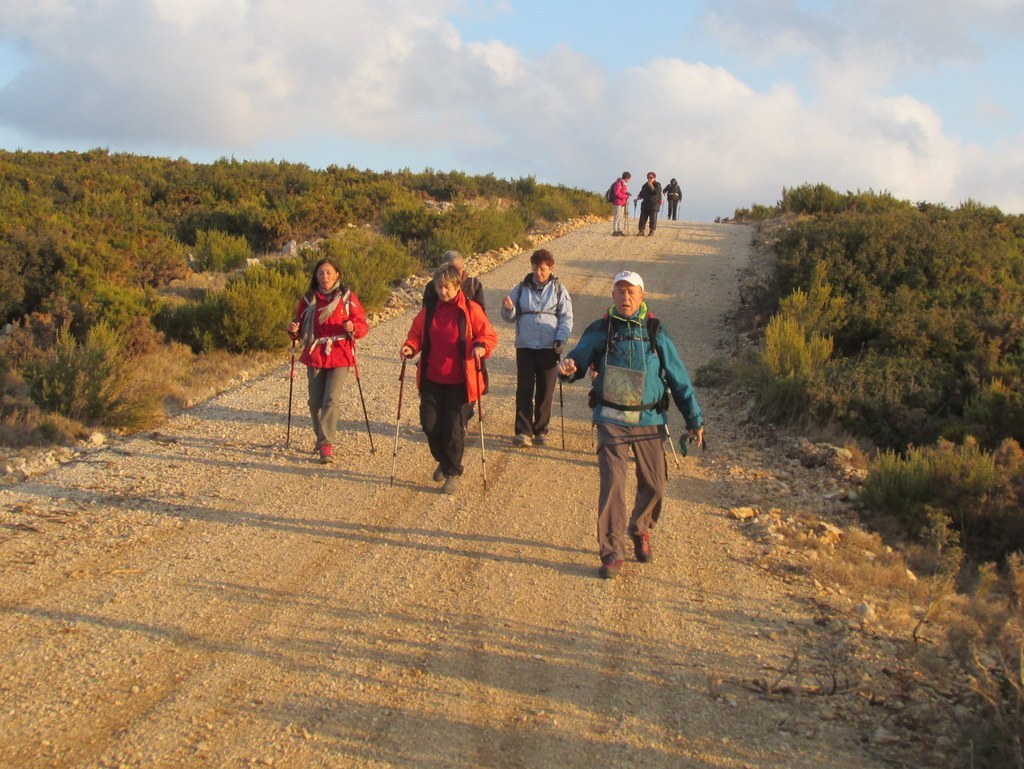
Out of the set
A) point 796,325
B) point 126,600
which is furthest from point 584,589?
point 796,325

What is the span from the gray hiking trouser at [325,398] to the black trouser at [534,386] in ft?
5.82

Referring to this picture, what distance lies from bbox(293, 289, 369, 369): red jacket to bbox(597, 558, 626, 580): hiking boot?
373 centimetres

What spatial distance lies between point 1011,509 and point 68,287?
1325 centimetres

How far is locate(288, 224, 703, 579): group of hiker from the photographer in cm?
632

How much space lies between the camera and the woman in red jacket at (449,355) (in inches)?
308

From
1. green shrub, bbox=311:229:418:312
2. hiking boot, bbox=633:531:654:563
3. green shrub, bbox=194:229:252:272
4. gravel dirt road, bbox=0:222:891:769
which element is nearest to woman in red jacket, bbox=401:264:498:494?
gravel dirt road, bbox=0:222:891:769

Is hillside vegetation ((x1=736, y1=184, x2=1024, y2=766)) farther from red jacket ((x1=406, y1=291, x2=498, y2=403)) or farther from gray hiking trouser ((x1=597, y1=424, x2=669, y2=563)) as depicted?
red jacket ((x1=406, y1=291, x2=498, y2=403))

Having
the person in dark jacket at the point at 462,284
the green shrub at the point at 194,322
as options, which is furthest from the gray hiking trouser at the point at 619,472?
the green shrub at the point at 194,322

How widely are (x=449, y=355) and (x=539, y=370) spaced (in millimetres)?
1808

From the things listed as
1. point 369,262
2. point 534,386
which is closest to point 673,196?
point 369,262

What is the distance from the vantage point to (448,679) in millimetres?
4863

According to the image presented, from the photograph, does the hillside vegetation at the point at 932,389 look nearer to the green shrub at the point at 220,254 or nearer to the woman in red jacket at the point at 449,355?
the woman in red jacket at the point at 449,355

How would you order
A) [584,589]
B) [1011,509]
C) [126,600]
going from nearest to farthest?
1. [126,600]
2. [584,589]
3. [1011,509]

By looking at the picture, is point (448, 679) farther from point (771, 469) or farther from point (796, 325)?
point (796, 325)
